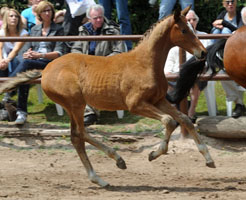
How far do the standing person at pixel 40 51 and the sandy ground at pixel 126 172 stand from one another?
20.6 inches

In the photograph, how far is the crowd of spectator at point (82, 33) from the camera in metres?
8.02

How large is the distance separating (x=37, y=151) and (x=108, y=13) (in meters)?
2.48

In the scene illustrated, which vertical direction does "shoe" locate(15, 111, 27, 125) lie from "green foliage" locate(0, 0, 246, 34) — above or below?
below

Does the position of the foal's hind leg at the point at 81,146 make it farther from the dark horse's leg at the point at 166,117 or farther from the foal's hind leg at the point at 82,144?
the dark horse's leg at the point at 166,117

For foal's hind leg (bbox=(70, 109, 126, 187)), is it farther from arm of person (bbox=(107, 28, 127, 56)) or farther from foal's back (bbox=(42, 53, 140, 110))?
arm of person (bbox=(107, 28, 127, 56))

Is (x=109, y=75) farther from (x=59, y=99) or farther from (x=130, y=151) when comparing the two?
(x=130, y=151)

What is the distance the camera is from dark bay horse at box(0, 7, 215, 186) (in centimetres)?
579

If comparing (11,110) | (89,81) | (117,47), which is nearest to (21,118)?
(11,110)

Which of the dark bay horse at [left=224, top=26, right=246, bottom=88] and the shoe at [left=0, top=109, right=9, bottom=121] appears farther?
the shoe at [left=0, top=109, right=9, bottom=121]

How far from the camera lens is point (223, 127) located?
7.75m

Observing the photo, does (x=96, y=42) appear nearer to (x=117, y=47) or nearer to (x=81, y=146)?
(x=117, y=47)

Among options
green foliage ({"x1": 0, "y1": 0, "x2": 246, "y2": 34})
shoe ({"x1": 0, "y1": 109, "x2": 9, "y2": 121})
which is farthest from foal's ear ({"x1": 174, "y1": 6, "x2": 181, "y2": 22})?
green foliage ({"x1": 0, "y1": 0, "x2": 246, "y2": 34})

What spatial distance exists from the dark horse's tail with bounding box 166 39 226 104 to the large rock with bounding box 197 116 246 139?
1.08m

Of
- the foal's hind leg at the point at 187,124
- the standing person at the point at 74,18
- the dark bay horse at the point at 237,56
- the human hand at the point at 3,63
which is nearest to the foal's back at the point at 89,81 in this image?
the foal's hind leg at the point at 187,124
